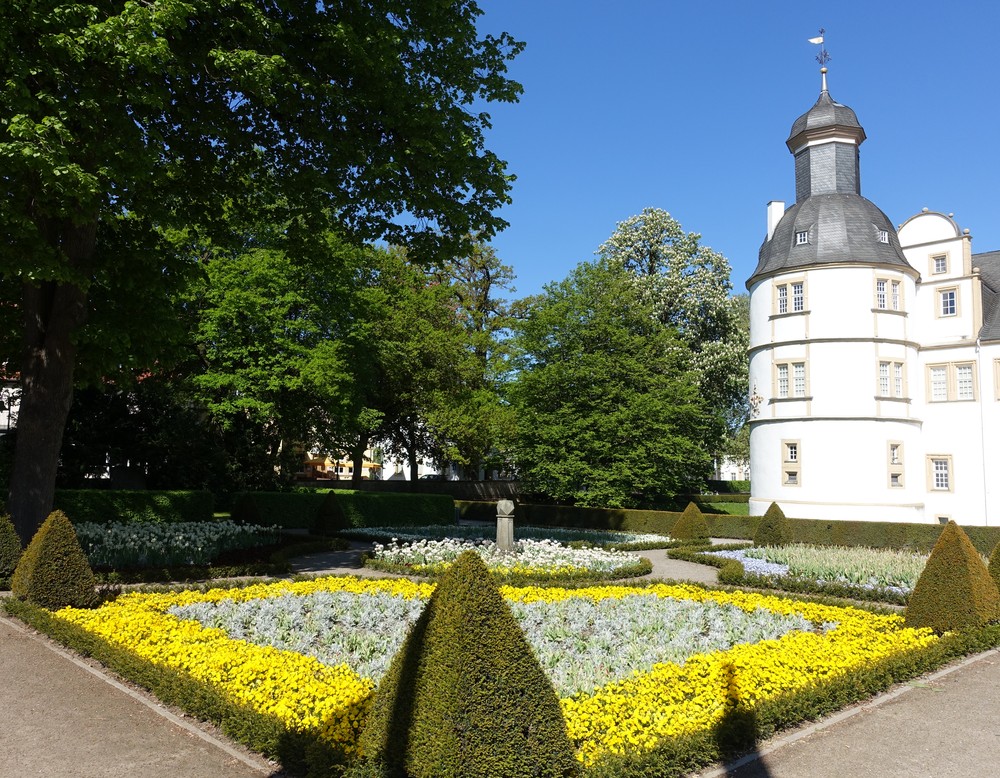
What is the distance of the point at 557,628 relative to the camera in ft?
31.6

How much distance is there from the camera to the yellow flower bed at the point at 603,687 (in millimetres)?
5926

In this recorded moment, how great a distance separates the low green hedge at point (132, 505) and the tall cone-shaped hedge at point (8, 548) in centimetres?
643

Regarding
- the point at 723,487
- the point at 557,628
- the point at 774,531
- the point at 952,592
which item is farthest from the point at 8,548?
the point at 723,487

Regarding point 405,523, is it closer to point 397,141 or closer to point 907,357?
point 397,141

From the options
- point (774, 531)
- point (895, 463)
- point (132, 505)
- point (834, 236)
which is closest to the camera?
point (132, 505)

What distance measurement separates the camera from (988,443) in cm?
2862

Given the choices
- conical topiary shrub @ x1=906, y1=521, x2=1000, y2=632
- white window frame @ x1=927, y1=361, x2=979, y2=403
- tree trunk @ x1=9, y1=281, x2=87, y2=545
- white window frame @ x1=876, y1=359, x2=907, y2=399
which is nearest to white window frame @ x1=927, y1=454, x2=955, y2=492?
white window frame @ x1=927, y1=361, x2=979, y2=403

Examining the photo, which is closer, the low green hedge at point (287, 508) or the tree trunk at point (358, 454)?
the low green hedge at point (287, 508)

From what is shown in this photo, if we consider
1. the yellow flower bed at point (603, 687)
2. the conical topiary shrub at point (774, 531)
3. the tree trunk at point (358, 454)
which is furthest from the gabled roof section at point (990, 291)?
the tree trunk at point (358, 454)

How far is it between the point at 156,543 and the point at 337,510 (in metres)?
8.69

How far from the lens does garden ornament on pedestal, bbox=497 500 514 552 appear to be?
17578 mm

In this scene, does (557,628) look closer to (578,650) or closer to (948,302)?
(578,650)

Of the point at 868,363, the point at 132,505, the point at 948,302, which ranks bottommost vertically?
the point at 132,505

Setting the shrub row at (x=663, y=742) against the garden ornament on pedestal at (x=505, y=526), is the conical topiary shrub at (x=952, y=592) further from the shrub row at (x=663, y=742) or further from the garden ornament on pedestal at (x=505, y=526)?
the garden ornament on pedestal at (x=505, y=526)
